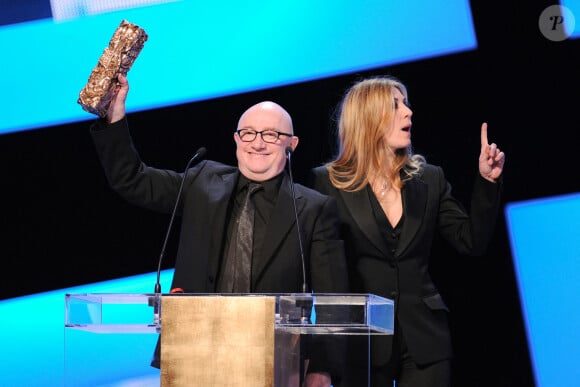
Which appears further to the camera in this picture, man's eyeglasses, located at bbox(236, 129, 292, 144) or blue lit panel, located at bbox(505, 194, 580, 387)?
blue lit panel, located at bbox(505, 194, 580, 387)

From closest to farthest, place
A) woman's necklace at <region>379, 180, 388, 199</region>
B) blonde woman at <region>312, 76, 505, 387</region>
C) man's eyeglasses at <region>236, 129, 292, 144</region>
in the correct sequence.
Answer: man's eyeglasses at <region>236, 129, 292, 144</region>, blonde woman at <region>312, 76, 505, 387</region>, woman's necklace at <region>379, 180, 388, 199</region>

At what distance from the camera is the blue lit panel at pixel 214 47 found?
4270mm

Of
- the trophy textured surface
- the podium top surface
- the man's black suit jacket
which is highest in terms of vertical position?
the trophy textured surface

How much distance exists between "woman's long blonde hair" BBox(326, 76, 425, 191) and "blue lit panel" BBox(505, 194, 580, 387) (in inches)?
35.7

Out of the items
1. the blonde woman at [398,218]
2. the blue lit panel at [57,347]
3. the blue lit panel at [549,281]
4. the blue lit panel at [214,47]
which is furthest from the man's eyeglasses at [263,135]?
the blue lit panel at [549,281]

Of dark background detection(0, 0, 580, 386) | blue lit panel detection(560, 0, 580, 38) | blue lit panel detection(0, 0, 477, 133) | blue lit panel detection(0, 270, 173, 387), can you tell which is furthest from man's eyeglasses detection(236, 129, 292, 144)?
blue lit panel detection(560, 0, 580, 38)

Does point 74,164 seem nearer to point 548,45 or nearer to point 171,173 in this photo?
point 171,173

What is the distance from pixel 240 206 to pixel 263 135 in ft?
0.78

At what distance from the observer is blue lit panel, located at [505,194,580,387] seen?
166 inches

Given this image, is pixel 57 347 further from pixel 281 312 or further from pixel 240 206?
pixel 281 312

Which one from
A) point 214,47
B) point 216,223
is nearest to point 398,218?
point 216,223

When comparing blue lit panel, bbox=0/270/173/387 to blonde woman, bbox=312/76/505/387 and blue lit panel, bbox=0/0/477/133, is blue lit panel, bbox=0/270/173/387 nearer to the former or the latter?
blue lit panel, bbox=0/0/477/133

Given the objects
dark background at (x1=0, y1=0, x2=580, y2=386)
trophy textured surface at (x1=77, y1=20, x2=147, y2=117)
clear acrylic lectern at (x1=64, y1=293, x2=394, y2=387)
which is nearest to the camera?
clear acrylic lectern at (x1=64, y1=293, x2=394, y2=387)

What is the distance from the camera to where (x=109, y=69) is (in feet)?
9.58
